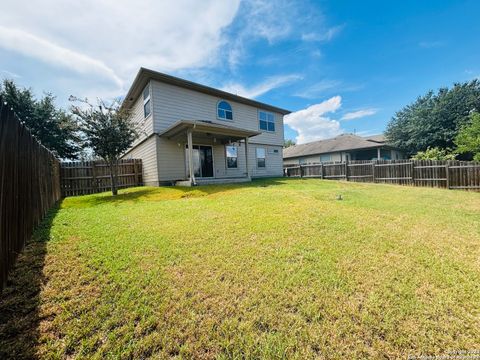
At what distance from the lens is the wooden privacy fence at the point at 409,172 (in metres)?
11.3

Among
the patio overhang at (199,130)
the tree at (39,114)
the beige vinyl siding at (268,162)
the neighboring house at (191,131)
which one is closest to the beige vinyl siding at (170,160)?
the neighboring house at (191,131)

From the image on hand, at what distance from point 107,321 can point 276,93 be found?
62.5 ft

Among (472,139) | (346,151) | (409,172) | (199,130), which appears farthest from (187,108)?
(346,151)

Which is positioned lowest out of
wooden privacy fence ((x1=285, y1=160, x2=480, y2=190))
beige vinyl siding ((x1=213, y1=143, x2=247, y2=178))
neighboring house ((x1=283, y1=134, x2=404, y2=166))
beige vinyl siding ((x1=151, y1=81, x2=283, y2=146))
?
wooden privacy fence ((x1=285, y1=160, x2=480, y2=190))

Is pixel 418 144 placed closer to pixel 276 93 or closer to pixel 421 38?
pixel 421 38

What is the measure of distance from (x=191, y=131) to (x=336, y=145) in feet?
68.4

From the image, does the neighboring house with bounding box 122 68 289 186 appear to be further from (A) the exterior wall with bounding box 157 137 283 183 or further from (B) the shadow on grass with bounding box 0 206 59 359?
(B) the shadow on grass with bounding box 0 206 59 359

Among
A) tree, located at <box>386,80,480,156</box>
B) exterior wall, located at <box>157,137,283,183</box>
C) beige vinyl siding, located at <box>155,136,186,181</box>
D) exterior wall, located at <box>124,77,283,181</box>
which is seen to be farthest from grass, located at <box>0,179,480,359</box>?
tree, located at <box>386,80,480,156</box>

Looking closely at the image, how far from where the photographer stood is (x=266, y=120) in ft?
55.5

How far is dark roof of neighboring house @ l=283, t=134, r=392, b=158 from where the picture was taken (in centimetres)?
2322

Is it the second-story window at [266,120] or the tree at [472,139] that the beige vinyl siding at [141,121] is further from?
the tree at [472,139]

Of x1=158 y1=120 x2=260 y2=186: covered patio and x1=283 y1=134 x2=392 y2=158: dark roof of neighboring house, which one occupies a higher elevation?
x1=283 y1=134 x2=392 y2=158: dark roof of neighboring house

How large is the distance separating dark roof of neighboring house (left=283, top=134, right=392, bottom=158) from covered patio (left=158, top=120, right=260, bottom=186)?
14840 mm

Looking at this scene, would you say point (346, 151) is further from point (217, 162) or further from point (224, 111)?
point (217, 162)
